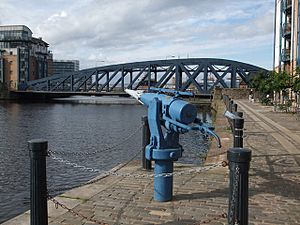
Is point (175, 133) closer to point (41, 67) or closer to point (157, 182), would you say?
point (157, 182)

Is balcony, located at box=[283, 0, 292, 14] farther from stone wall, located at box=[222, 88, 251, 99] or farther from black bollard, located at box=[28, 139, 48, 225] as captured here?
black bollard, located at box=[28, 139, 48, 225]

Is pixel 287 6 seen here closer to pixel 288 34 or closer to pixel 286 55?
pixel 288 34

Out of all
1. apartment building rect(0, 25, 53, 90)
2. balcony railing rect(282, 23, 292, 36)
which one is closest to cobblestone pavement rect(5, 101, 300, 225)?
balcony railing rect(282, 23, 292, 36)

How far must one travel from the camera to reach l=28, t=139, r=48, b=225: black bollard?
15.7ft

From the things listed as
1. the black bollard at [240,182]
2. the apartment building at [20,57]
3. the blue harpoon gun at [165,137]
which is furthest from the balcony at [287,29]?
the apartment building at [20,57]


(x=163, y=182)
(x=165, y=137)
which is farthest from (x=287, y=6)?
(x=163, y=182)

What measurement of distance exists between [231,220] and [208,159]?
264 inches

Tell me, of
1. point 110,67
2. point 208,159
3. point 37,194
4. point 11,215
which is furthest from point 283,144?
point 110,67

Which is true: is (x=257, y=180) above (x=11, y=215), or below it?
above

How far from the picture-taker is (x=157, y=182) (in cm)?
673

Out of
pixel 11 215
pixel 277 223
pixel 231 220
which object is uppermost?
pixel 231 220

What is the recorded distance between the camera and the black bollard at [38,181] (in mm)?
4797

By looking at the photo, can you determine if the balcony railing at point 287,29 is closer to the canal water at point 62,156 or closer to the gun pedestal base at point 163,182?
the canal water at point 62,156

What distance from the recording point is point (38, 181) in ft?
15.9
